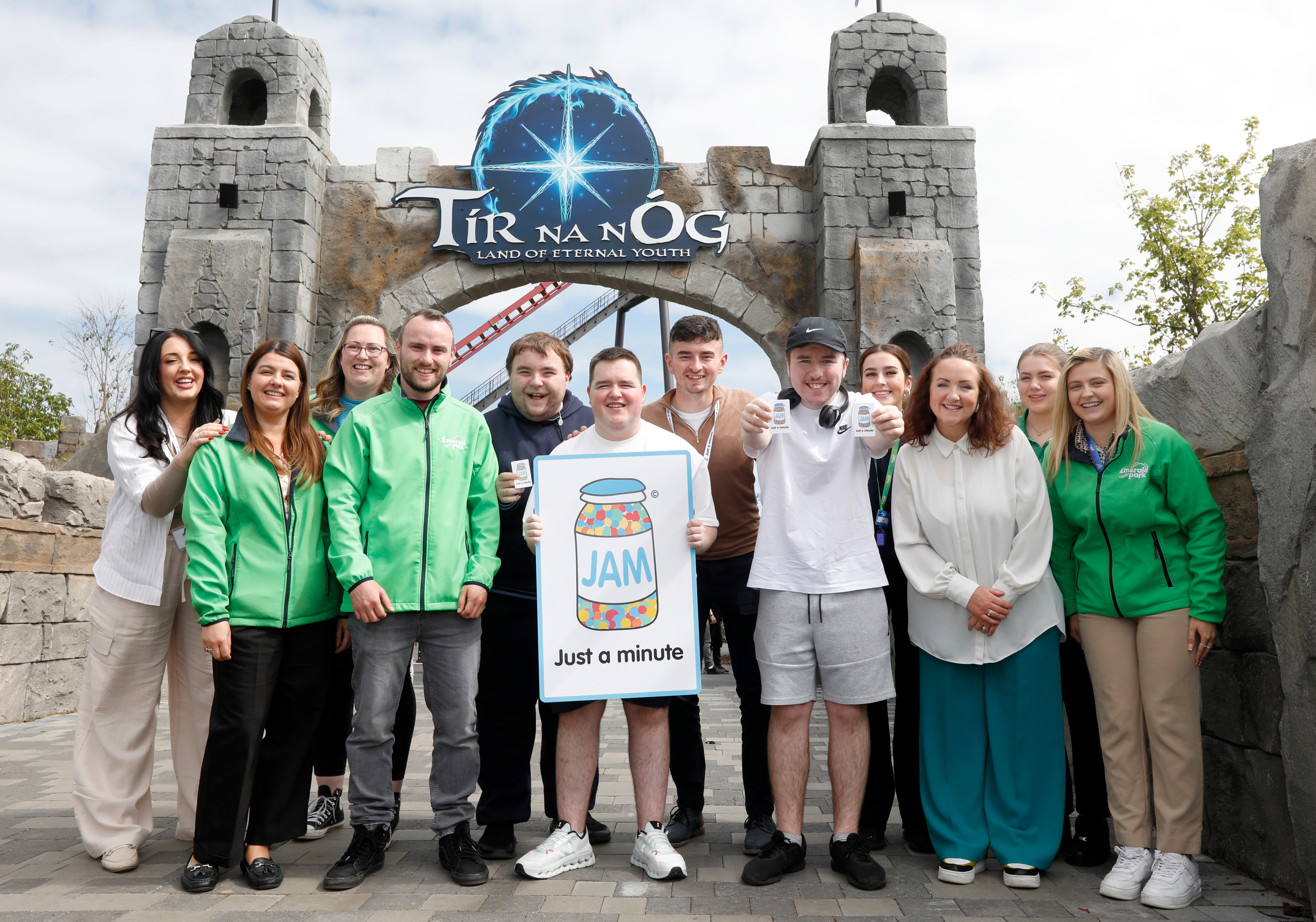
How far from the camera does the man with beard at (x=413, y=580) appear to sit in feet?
10.8

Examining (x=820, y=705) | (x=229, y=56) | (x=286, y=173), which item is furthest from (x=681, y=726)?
(x=229, y=56)

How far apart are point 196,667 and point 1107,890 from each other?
3486mm

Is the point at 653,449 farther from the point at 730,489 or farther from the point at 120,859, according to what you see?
the point at 120,859

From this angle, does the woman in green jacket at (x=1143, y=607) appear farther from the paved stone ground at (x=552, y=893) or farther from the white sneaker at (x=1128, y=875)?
the paved stone ground at (x=552, y=893)

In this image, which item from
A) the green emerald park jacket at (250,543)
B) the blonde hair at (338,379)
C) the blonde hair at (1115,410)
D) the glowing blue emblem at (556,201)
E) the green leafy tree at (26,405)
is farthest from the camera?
the green leafy tree at (26,405)

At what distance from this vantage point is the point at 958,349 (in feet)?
11.8

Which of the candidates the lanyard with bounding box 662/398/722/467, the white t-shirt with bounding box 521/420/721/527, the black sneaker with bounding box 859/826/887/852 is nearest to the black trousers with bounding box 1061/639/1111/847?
the black sneaker with bounding box 859/826/887/852

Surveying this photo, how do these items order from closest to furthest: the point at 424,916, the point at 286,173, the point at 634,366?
the point at 424,916
the point at 634,366
the point at 286,173

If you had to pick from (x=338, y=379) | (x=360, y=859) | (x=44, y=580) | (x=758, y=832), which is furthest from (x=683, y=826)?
(x=44, y=580)

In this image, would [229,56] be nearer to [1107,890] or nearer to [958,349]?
[958,349]

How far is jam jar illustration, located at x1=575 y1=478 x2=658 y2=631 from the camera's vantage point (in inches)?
135

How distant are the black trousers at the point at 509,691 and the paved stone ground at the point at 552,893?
36 cm

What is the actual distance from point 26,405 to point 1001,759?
28691mm

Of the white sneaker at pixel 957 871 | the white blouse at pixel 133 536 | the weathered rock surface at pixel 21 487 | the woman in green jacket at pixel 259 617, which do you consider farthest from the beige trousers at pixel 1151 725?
the weathered rock surface at pixel 21 487
